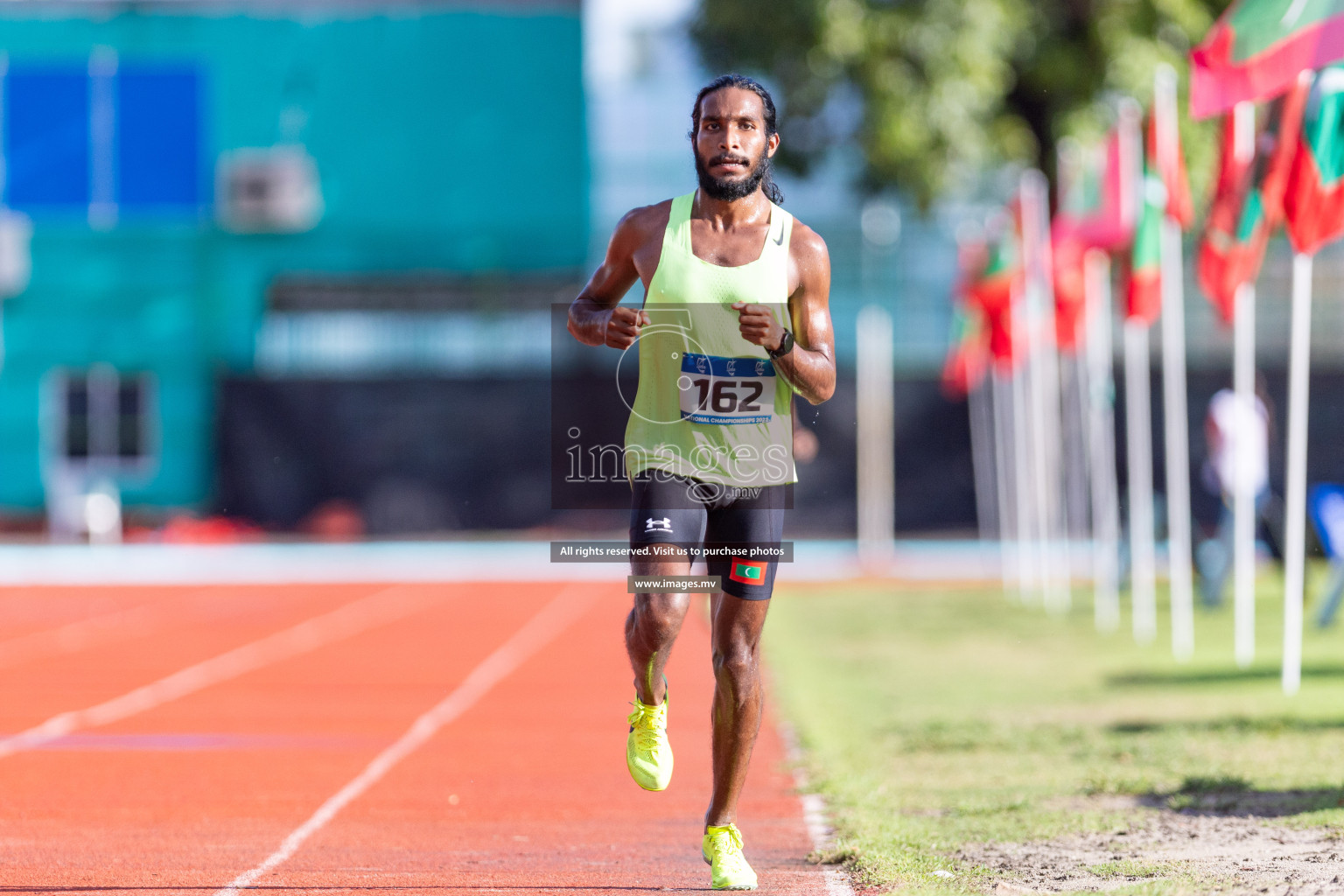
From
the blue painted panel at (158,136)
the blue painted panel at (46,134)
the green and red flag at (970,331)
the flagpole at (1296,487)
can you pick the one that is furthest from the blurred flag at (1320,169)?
the blue painted panel at (46,134)

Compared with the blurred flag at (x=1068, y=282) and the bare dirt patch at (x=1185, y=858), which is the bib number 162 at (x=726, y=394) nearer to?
the bare dirt patch at (x=1185, y=858)

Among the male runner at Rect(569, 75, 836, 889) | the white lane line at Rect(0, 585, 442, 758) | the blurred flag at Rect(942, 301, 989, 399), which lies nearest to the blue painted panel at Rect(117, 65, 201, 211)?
the white lane line at Rect(0, 585, 442, 758)

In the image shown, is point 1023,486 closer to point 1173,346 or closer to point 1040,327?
point 1040,327

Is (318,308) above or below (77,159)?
below

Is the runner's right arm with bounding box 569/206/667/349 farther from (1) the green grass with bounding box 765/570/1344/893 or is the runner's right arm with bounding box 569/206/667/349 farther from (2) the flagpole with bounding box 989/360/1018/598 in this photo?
(2) the flagpole with bounding box 989/360/1018/598

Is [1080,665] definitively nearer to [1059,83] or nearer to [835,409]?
[1059,83]

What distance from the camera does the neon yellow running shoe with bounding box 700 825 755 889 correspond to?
4938 millimetres

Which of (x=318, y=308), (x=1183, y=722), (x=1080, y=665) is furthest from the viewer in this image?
(x=318, y=308)

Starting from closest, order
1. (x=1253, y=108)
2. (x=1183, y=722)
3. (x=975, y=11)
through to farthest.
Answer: (x=1183, y=722)
(x=1253, y=108)
(x=975, y=11)

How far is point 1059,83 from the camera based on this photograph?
23719 millimetres

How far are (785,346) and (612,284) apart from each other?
652 millimetres

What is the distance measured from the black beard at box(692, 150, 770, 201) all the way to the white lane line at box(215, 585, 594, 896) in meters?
2.45

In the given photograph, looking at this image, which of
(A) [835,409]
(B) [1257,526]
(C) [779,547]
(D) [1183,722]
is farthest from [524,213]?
(C) [779,547]

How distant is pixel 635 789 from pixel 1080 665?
5.36 m
